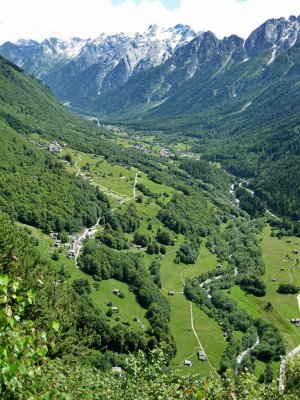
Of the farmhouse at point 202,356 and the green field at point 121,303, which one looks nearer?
the farmhouse at point 202,356

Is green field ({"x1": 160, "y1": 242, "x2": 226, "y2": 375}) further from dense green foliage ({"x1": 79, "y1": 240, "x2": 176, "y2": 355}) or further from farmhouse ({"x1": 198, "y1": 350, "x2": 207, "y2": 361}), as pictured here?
dense green foliage ({"x1": 79, "y1": 240, "x2": 176, "y2": 355})

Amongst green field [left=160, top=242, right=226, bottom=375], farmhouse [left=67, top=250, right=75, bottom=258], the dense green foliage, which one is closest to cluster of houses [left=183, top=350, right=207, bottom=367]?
green field [left=160, top=242, right=226, bottom=375]

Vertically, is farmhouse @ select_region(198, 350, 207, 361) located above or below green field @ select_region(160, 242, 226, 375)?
above

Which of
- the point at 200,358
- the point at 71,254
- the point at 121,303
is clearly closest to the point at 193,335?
the point at 200,358

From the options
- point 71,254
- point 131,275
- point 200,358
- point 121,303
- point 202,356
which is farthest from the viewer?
point 71,254

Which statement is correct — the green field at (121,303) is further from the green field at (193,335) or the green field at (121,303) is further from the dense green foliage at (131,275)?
the green field at (193,335)

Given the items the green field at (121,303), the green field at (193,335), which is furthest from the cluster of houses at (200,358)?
the green field at (121,303)

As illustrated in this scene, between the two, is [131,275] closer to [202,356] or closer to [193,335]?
[193,335]

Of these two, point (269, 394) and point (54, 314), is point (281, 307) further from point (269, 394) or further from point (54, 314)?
point (269, 394)

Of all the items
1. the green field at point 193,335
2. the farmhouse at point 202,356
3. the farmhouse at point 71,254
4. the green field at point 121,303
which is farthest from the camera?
the farmhouse at point 71,254

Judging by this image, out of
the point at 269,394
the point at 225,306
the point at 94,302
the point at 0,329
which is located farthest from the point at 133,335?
the point at 0,329

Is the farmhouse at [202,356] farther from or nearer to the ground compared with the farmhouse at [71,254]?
nearer to the ground
